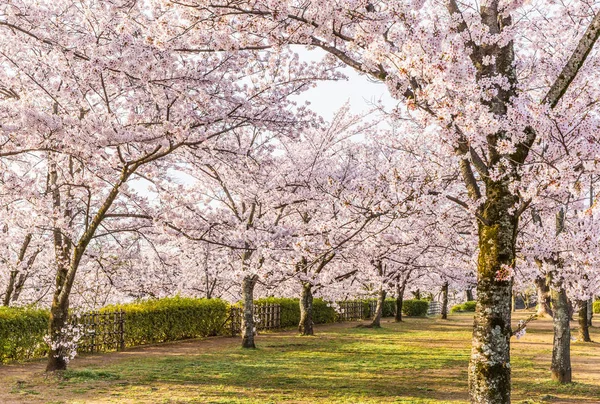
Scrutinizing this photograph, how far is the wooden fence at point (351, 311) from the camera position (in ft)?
111

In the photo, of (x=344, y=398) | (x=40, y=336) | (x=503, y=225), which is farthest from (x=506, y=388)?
(x=40, y=336)

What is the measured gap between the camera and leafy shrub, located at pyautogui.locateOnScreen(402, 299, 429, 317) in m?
43.2

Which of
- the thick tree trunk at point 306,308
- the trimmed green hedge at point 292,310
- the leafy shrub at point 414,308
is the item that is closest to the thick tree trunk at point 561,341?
the thick tree trunk at point 306,308

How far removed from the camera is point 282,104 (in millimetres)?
11336

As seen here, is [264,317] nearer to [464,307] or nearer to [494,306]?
[494,306]

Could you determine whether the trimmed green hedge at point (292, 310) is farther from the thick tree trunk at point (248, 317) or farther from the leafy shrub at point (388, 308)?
the leafy shrub at point (388, 308)

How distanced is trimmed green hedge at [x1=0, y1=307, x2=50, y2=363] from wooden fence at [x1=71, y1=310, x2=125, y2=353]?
1.05 metres

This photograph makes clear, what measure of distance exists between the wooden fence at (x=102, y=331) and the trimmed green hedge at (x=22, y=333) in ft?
3.44

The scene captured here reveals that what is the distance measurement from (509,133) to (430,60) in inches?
54.1

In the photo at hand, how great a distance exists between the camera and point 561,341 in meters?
11.2

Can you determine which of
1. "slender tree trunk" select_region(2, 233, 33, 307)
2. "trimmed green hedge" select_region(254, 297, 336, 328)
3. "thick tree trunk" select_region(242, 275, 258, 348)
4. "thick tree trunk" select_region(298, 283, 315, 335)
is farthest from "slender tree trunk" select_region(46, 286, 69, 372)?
"trimmed green hedge" select_region(254, 297, 336, 328)

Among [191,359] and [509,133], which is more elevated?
[509,133]

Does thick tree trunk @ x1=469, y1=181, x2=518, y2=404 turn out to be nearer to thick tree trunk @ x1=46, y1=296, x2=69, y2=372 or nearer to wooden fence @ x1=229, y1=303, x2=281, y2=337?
thick tree trunk @ x1=46, y1=296, x2=69, y2=372

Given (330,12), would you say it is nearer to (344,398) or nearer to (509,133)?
(509,133)
